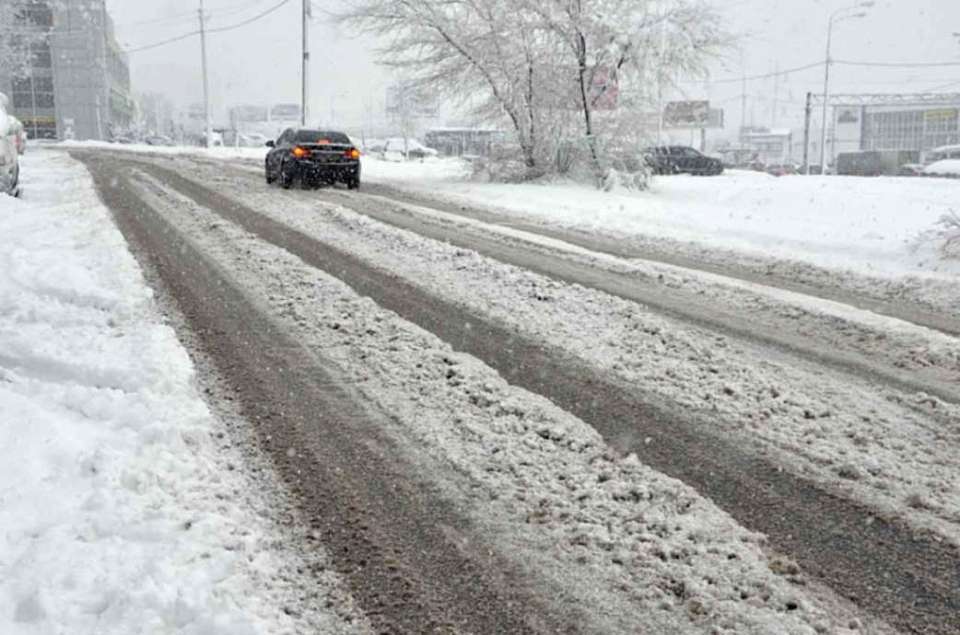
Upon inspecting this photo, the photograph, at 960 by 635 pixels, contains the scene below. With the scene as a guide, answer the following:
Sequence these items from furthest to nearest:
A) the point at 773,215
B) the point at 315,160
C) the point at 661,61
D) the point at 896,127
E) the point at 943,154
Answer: the point at 896,127 < the point at 943,154 < the point at 661,61 < the point at 315,160 < the point at 773,215

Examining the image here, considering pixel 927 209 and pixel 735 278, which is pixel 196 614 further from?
pixel 927 209

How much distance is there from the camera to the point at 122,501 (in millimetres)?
3033

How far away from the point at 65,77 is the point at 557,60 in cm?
7904

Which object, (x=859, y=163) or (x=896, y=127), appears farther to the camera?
(x=896, y=127)

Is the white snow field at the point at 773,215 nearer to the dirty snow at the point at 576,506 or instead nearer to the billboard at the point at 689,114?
the dirty snow at the point at 576,506

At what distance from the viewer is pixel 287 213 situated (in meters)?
12.9

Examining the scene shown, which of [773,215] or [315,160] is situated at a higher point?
[315,160]

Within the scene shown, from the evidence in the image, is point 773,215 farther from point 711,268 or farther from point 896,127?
point 896,127

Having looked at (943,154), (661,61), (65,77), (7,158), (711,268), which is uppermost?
(65,77)

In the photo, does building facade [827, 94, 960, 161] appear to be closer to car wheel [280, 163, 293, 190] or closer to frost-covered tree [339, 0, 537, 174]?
frost-covered tree [339, 0, 537, 174]

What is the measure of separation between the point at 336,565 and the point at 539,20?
20220 mm

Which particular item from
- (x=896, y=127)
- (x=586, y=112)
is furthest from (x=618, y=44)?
(x=896, y=127)

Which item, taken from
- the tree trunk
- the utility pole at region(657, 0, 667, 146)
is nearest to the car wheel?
the tree trunk

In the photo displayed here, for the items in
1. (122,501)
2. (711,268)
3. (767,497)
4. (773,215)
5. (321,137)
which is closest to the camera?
(122,501)
